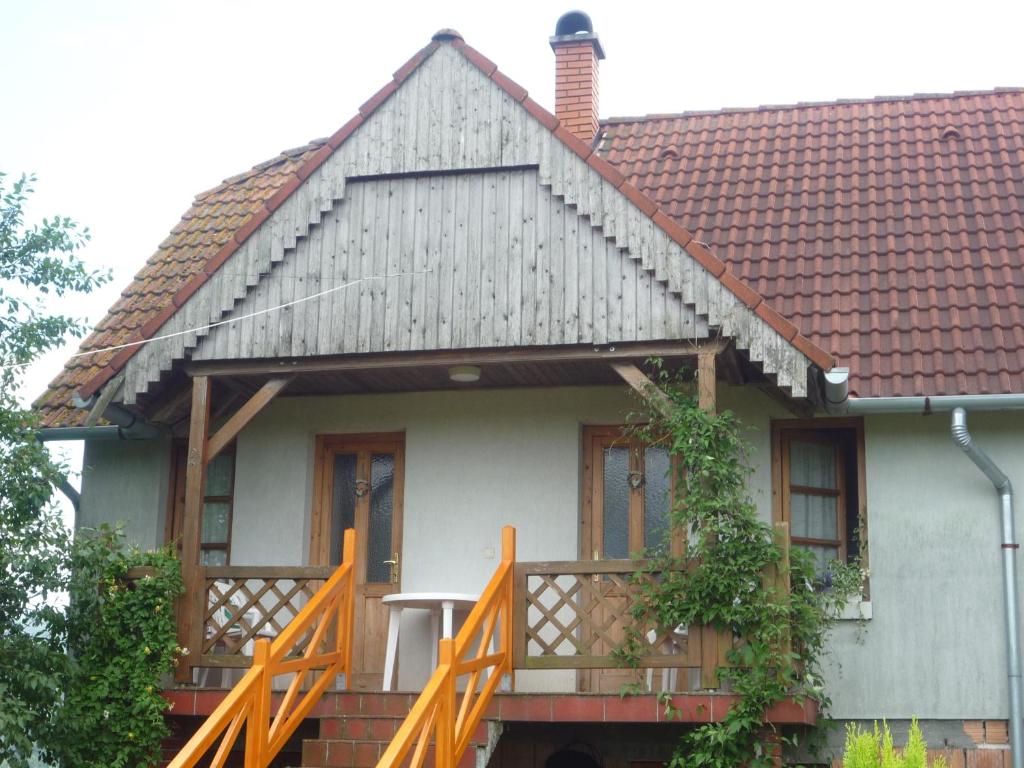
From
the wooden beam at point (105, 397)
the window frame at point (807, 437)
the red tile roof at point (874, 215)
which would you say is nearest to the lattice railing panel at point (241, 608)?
the wooden beam at point (105, 397)

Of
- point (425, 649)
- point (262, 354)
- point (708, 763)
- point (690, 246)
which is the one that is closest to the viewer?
point (708, 763)

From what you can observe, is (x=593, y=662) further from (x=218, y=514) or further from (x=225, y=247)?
(x=218, y=514)

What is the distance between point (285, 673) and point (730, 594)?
10.8 ft

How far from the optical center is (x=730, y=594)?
10367mm

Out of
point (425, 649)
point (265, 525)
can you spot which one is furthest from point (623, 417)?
point (265, 525)

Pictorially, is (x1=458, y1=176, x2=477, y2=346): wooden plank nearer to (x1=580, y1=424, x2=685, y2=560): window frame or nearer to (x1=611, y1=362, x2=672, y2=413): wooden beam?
(x1=611, y1=362, x2=672, y2=413): wooden beam

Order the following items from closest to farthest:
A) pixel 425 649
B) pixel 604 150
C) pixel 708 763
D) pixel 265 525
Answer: pixel 708 763
pixel 425 649
pixel 265 525
pixel 604 150

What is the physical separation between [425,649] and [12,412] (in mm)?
3941

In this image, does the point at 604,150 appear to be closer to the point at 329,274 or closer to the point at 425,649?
the point at 329,274

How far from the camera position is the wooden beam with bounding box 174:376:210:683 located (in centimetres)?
1135

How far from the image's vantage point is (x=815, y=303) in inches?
490

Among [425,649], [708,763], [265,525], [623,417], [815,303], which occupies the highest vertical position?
[815,303]

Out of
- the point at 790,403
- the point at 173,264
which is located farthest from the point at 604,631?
the point at 173,264

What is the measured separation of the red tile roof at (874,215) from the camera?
1184 cm
